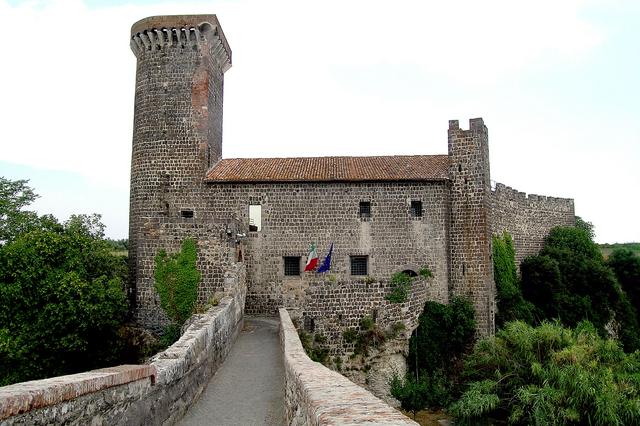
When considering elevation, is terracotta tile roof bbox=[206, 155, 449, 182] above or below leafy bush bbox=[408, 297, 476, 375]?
above

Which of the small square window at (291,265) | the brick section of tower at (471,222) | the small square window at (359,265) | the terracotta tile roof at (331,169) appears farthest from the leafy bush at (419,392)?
the terracotta tile roof at (331,169)

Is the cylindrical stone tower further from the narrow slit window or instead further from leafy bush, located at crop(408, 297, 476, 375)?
leafy bush, located at crop(408, 297, 476, 375)

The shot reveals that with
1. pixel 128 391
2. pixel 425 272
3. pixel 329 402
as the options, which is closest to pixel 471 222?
pixel 425 272

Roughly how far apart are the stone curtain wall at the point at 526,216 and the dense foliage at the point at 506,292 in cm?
128

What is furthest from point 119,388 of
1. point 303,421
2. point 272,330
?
point 272,330

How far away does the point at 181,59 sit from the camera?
2436 centimetres

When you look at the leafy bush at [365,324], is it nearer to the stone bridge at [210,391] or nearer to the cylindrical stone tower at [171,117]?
the stone bridge at [210,391]

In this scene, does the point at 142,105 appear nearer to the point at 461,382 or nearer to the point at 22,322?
the point at 22,322

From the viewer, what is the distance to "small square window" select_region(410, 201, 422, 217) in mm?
24359

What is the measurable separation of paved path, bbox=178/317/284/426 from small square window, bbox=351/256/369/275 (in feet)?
29.4

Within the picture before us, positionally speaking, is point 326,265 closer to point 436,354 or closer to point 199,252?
point 436,354

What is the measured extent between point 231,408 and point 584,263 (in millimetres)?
25800

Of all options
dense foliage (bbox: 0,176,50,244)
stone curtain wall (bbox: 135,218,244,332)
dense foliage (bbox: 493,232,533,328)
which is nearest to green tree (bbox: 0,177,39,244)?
dense foliage (bbox: 0,176,50,244)

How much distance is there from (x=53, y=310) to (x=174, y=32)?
13.7 metres
